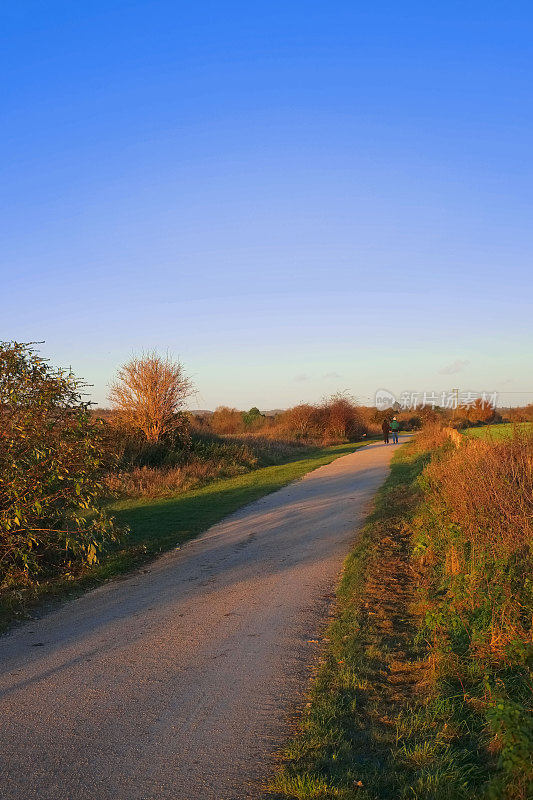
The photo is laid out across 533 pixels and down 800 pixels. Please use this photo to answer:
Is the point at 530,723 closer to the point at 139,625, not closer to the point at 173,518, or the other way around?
the point at 139,625

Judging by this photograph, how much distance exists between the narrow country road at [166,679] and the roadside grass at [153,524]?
0.53 metres

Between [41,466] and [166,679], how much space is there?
179 inches

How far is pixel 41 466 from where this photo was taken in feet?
29.8

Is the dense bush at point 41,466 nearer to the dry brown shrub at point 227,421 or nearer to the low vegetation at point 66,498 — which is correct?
the low vegetation at point 66,498

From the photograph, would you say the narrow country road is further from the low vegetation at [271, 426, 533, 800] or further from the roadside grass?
the roadside grass

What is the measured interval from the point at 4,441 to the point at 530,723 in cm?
763

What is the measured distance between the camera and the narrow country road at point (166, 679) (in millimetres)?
4090

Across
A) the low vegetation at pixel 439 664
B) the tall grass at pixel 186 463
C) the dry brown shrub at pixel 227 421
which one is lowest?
the low vegetation at pixel 439 664

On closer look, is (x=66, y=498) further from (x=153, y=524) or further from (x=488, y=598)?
(x=488, y=598)

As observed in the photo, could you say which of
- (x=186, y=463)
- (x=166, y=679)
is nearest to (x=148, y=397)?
(x=186, y=463)

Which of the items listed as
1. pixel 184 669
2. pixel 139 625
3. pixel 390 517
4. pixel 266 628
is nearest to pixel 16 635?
pixel 139 625

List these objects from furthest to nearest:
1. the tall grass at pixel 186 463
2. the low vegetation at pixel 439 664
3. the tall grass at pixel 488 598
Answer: the tall grass at pixel 186 463 < the tall grass at pixel 488 598 < the low vegetation at pixel 439 664

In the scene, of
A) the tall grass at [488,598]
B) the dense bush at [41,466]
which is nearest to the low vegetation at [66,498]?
the dense bush at [41,466]

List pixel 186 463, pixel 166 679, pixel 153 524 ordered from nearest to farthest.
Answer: pixel 166 679 < pixel 153 524 < pixel 186 463
